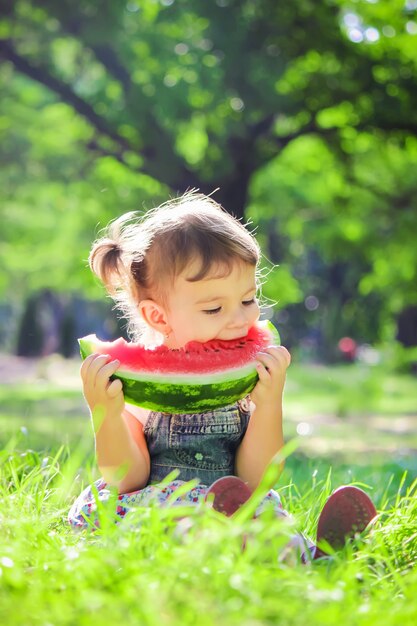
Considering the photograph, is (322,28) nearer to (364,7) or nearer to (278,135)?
(364,7)

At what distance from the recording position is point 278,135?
47.7 feet

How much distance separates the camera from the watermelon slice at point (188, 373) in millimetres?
3240

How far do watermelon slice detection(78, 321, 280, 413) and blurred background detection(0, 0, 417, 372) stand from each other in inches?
159

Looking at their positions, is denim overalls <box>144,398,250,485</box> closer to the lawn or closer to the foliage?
the lawn

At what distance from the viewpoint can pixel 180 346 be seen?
11.2ft

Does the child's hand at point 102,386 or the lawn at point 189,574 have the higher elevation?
the child's hand at point 102,386

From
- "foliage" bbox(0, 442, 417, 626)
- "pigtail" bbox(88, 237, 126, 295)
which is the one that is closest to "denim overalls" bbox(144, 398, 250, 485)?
"pigtail" bbox(88, 237, 126, 295)

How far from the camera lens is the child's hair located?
3303 millimetres

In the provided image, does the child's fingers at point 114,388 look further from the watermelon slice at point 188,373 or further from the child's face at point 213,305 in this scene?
the child's face at point 213,305

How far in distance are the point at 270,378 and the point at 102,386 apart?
595 mm

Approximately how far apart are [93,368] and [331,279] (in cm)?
4258

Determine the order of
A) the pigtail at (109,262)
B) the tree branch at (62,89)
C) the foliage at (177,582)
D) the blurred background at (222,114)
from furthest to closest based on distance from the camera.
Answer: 1. the tree branch at (62,89)
2. the blurred background at (222,114)
3. the pigtail at (109,262)
4. the foliage at (177,582)

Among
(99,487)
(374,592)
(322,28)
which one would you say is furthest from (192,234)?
(322,28)

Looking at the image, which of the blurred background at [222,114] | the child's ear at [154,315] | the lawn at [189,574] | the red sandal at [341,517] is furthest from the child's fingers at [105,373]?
the blurred background at [222,114]
